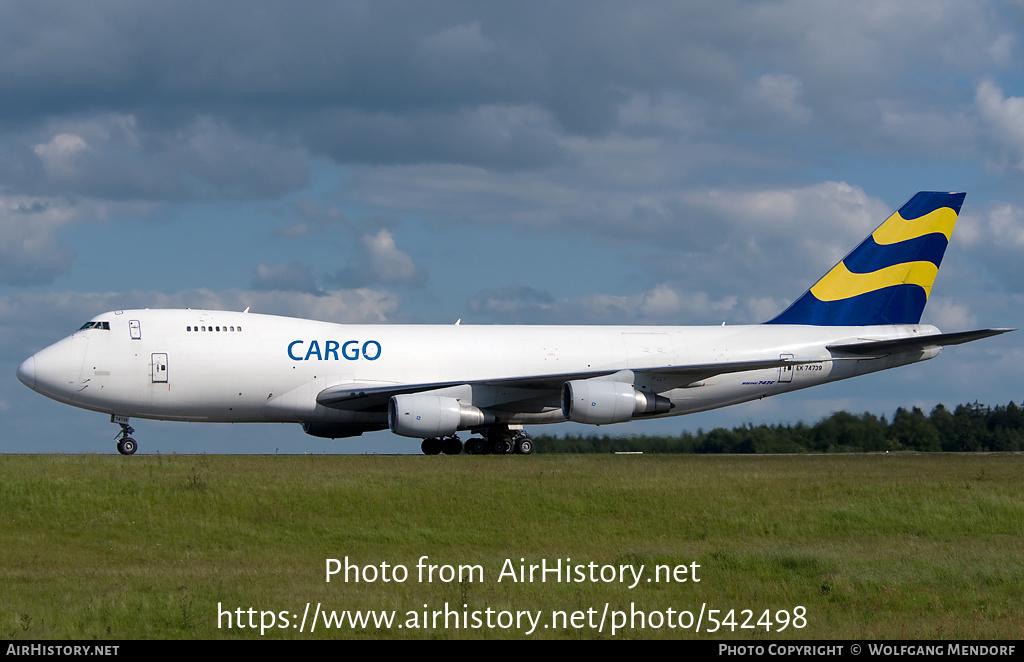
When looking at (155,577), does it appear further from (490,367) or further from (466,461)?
(490,367)

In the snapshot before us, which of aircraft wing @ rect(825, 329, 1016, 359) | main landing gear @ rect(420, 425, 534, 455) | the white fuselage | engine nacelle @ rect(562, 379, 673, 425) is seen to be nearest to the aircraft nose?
the white fuselage

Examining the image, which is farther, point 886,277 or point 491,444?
point 886,277

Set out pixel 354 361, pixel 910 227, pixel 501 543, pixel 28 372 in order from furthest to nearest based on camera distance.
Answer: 1. pixel 910 227
2. pixel 354 361
3. pixel 28 372
4. pixel 501 543

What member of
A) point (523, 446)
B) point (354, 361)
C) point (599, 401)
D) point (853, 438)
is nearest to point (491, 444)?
point (523, 446)

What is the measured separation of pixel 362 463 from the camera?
27484 mm

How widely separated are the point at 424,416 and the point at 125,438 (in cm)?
780

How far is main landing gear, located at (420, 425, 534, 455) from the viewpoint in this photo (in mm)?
33469

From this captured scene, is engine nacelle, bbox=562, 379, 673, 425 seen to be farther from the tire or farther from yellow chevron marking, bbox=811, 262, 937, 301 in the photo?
yellow chevron marking, bbox=811, 262, 937, 301

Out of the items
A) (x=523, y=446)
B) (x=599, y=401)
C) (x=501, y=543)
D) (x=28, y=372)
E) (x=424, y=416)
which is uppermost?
(x=28, y=372)

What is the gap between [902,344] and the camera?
35656mm

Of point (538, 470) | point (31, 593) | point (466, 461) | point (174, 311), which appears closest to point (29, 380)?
point (174, 311)

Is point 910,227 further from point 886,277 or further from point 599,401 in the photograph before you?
point 599,401

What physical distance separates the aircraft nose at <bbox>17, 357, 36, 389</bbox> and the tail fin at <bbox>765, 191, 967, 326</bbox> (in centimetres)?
2266

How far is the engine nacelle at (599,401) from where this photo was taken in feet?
103
